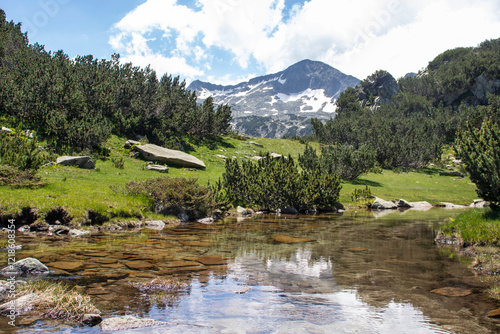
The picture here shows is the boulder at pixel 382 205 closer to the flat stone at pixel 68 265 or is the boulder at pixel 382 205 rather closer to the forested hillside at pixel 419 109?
the forested hillside at pixel 419 109

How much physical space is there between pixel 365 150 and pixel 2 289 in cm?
4060

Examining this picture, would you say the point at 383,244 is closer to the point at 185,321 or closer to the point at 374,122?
the point at 185,321

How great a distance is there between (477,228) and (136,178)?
20600 mm

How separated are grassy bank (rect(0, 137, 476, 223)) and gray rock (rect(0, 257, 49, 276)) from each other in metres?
7.09

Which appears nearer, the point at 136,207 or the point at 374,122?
the point at 136,207

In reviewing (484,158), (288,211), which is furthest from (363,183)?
(484,158)

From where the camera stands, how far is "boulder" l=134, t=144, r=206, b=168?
31625 mm

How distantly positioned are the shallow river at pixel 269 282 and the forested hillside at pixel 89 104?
19.5 metres

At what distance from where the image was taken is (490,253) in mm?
9680

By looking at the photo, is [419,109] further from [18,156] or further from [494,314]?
[494,314]

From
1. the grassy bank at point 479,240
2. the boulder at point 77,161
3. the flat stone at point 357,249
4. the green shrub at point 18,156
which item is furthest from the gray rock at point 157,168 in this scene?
the grassy bank at point 479,240

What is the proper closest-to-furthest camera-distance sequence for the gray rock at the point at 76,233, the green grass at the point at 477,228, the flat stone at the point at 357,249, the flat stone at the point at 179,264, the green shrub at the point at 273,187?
the flat stone at the point at 179,264, the green grass at the point at 477,228, the flat stone at the point at 357,249, the gray rock at the point at 76,233, the green shrub at the point at 273,187

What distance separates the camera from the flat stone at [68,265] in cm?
740

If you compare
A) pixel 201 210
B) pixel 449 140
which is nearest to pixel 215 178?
pixel 201 210
